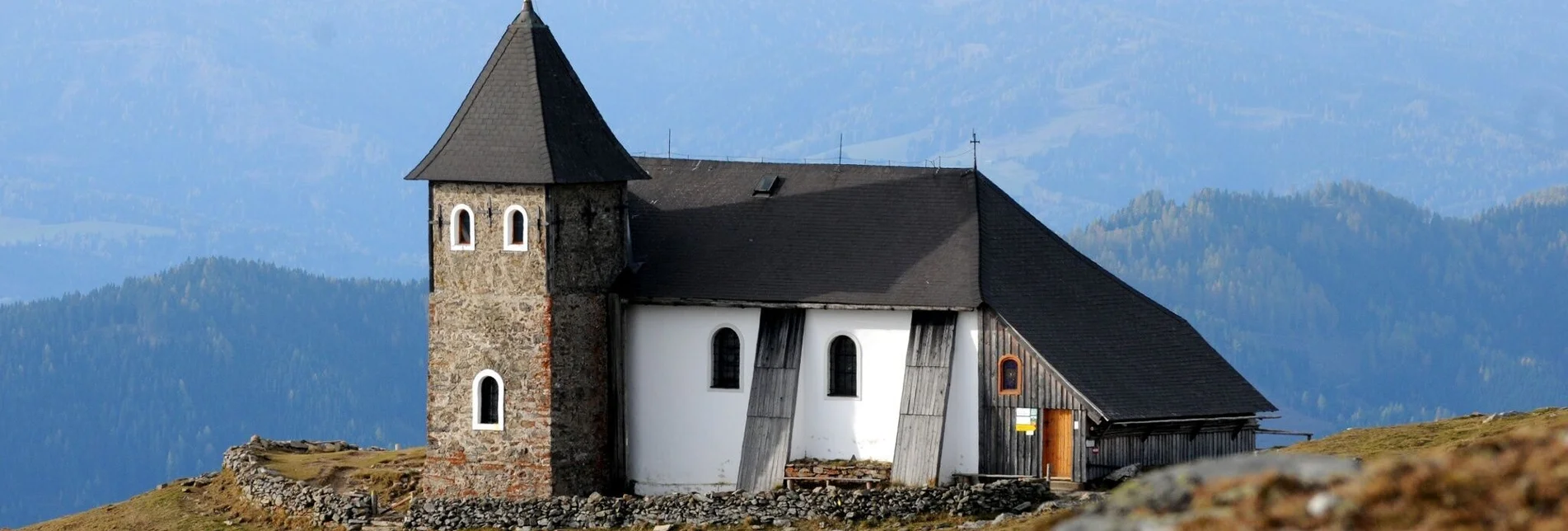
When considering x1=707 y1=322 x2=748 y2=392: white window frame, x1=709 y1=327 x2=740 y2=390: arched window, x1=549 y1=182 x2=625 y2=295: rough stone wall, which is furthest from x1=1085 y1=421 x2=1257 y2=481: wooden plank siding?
x1=549 y1=182 x2=625 y2=295: rough stone wall

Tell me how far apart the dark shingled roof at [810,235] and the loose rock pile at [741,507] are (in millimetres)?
4388

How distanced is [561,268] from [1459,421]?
824 inches

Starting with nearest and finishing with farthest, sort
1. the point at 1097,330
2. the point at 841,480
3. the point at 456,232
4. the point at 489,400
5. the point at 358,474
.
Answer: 1. the point at 841,480
2. the point at 456,232
3. the point at 489,400
4. the point at 1097,330
5. the point at 358,474

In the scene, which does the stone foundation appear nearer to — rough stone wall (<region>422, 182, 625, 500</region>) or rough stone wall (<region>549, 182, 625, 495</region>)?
rough stone wall (<region>549, 182, 625, 495</region>)

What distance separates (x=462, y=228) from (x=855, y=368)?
356 inches

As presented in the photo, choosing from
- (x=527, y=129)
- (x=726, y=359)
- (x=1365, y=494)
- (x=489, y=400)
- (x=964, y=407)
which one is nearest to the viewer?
(x=1365, y=494)

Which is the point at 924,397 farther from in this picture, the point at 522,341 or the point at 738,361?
the point at 522,341

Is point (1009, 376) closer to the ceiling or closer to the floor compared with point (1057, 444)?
closer to the ceiling

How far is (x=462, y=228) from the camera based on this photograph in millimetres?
55375

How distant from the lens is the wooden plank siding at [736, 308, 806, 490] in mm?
55406

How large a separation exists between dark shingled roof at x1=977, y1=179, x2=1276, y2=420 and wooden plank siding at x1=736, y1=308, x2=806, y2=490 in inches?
175

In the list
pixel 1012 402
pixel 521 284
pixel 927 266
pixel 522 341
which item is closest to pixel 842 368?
pixel 927 266

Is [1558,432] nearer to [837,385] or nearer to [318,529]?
[837,385]

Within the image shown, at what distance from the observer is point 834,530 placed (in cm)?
5147
